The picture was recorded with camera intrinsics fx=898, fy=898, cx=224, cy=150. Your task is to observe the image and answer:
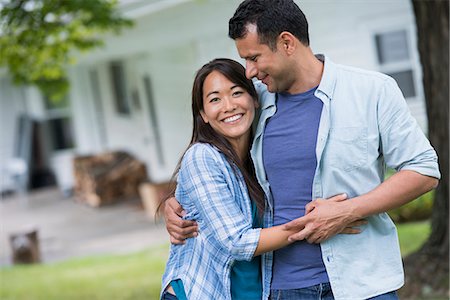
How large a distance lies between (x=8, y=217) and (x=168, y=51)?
5195 mm

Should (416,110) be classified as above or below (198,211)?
below

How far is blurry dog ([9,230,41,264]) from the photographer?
530 inches

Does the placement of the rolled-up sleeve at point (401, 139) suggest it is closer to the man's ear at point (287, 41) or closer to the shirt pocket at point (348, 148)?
the shirt pocket at point (348, 148)

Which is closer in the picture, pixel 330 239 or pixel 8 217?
pixel 330 239

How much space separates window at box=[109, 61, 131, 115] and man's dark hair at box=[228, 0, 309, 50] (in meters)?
16.1

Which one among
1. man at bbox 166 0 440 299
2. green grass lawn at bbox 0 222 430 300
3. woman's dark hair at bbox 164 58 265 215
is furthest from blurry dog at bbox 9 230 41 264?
man at bbox 166 0 440 299

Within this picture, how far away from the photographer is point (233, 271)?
3549 mm

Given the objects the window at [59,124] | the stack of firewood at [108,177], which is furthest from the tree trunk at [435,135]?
the window at [59,124]

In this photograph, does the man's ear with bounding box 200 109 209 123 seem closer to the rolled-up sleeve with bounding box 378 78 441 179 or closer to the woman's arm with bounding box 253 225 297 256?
the woman's arm with bounding box 253 225 297 256

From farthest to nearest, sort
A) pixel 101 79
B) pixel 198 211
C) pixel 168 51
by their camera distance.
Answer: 1. pixel 101 79
2. pixel 168 51
3. pixel 198 211

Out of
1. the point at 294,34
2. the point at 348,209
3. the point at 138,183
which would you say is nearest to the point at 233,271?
the point at 348,209

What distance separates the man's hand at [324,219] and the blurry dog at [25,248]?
34.6ft

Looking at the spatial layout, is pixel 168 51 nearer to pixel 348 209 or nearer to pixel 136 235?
pixel 136 235

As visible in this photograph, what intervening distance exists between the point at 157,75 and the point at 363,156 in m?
14.2
